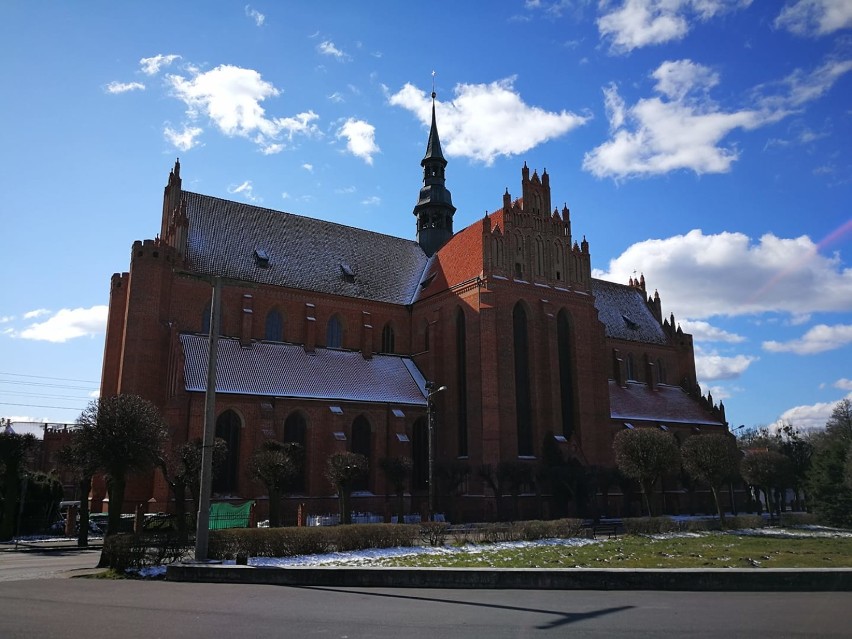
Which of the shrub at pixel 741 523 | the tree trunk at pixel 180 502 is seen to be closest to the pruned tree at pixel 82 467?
the tree trunk at pixel 180 502

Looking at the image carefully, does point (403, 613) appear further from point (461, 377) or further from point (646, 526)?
point (461, 377)

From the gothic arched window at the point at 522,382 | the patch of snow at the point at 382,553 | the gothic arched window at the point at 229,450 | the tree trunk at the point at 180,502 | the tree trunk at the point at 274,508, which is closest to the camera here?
the patch of snow at the point at 382,553

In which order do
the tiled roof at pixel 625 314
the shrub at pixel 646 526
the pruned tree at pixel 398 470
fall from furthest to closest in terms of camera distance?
1. the tiled roof at pixel 625 314
2. the pruned tree at pixel 398 470
3. the shrub at pixel 646 526

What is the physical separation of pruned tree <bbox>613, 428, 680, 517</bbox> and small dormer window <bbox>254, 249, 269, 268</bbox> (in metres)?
25.6

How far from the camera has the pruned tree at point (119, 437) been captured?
85.0ft

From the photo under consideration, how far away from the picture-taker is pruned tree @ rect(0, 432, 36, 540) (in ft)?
108

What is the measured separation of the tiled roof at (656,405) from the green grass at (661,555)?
27002 mm

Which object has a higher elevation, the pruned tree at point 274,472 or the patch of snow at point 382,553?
the pruned tree at point 274,472

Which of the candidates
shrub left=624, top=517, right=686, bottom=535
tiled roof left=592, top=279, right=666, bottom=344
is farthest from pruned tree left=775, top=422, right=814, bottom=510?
shrub left=624, top=517, right=686, bottom=535

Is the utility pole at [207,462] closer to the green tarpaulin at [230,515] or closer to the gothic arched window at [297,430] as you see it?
the green tarpaulin at [230,515]

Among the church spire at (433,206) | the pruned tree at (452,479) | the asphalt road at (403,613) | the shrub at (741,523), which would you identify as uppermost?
the church spire at (433,206)

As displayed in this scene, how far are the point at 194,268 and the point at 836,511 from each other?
40.8 m

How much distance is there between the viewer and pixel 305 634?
10.0 meters

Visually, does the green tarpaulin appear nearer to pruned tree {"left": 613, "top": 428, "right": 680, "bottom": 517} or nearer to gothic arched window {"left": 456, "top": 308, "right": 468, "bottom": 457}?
gothic arched window {"left": 456, "top": 308, "right": 468, "bottom": 457}
